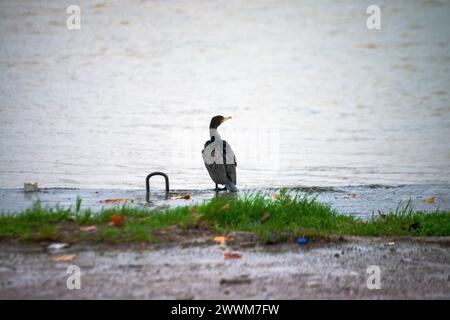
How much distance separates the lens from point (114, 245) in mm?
6488

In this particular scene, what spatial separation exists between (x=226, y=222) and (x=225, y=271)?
1.77 metres

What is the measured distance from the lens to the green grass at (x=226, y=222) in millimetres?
6723

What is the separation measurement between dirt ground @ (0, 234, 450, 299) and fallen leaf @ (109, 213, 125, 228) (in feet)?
1.82

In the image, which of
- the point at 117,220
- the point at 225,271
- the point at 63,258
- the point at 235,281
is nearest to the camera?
the point at 235,281

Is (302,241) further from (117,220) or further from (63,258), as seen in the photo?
(63,258)

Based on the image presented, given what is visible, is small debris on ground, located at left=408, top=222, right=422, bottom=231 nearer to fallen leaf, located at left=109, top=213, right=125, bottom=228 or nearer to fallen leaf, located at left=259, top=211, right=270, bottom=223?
fallen leaf, located at left=259, top=211, right=270, bottom=223

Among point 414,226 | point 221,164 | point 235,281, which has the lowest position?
point 235,281

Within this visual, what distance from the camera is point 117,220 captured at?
7.03 meters

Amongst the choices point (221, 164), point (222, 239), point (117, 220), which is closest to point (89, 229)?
point (117, 220)

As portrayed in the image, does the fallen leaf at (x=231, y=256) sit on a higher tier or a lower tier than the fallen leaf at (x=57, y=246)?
lower

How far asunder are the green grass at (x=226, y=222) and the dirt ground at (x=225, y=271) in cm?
23

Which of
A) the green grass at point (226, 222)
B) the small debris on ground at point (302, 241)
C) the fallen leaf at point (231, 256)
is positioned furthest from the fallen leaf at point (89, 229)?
the small debris on ground at point (302, 241)

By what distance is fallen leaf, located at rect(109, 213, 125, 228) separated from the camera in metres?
6.98

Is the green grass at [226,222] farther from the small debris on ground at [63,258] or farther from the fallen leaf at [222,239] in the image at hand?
the small debris on ground at [63,258]
